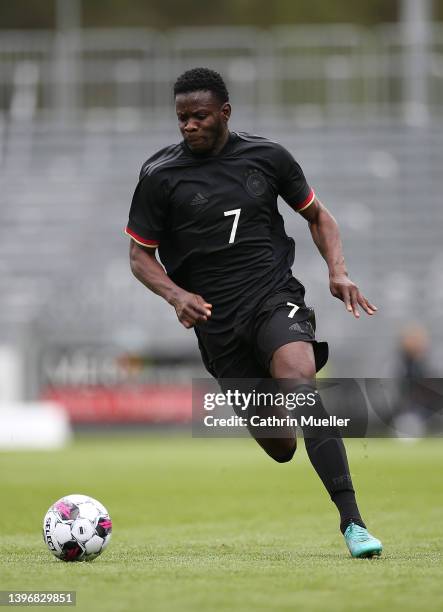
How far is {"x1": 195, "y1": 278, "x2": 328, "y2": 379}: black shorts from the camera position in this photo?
6.92 meters

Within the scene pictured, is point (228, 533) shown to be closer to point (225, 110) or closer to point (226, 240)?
point (226, 240)

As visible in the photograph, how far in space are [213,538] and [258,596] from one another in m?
3.04

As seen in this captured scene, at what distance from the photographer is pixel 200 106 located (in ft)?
22.9

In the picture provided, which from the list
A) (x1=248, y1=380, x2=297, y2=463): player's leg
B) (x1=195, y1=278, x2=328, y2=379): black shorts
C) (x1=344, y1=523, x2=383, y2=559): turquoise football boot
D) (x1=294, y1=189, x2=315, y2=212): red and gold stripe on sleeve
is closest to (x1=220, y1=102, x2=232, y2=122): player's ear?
(x1=294, y1=189, x2=315, y2=212): red and gold stripe on sleeve

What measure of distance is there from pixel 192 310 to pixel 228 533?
2254mm

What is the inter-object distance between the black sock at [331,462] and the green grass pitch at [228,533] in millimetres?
292

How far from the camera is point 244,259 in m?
7.16

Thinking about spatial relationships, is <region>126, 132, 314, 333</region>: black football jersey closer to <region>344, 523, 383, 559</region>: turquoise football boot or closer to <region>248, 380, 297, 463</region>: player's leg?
<region>248, 380, 297, 463</region>: player's leg

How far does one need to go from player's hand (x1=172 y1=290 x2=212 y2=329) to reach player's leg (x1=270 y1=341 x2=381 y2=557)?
0.45m

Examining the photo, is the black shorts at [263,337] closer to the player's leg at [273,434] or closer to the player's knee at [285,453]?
the player's leg at [273,434]

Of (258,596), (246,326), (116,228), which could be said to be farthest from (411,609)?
(116,228)

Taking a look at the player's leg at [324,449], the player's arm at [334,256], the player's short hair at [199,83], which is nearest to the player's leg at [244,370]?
the player's leg at [324,449]

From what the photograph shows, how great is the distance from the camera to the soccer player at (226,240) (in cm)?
701

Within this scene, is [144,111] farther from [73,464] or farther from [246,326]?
[246,326]
